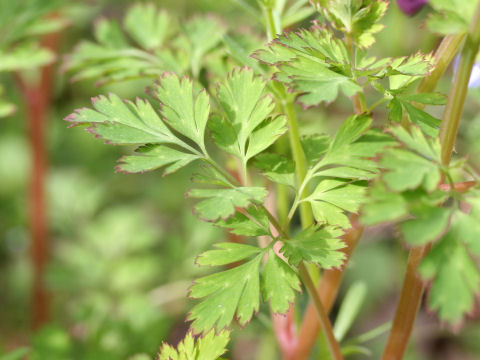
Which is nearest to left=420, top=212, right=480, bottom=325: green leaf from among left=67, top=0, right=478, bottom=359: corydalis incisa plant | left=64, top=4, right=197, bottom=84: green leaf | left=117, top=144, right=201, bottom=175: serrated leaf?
left=67, top=0, right=478, bottom=359: corydalis incisa plant

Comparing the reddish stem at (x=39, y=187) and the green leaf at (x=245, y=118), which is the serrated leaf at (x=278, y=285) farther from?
the reddish stem at (x=39, y=187)

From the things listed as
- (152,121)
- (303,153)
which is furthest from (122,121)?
(303,153)

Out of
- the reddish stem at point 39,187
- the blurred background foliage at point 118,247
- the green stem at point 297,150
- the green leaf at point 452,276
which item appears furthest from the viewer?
the reddish stem at point 39,187

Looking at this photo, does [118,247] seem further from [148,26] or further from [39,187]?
[148,26]

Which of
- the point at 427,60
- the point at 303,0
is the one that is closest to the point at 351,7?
the point at 427,60

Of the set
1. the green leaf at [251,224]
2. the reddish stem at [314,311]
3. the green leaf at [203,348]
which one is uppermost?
the green leaf at [251,224]

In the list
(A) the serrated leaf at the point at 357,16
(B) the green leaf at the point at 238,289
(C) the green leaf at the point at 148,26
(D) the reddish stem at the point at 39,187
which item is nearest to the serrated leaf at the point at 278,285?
(B) the green leaf at the point at 238,289

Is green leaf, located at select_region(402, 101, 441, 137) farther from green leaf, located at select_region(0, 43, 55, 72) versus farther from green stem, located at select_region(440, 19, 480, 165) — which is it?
green leaf, located at select_region(0, 43, 55, 72)
